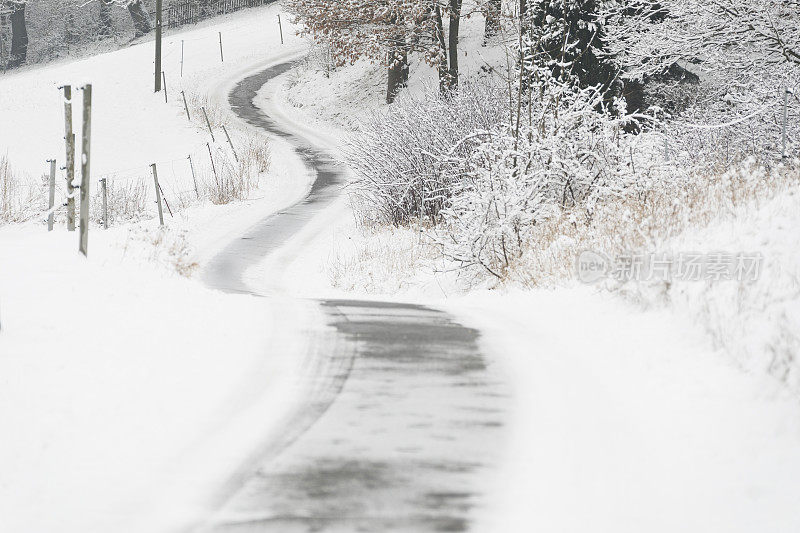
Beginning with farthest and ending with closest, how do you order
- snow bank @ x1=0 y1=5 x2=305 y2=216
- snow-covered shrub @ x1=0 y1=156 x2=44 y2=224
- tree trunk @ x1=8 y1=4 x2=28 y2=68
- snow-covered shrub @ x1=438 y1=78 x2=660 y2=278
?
tree trunk @ x1=8 y1=4 x2=28 y2=68, snow bank @ x1=0 y1=5 x2=305 y2=216, snow-covered shrub @ x1=0 y1=156 x2=44 y2=224, snow-covered shrub @ x1=438 y1=78 x2=660 y2=278

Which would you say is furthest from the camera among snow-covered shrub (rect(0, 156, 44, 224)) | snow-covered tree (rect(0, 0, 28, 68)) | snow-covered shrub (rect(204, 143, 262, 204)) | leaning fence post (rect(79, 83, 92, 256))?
snow-covered tree (rect(0, 0, 28, 68))

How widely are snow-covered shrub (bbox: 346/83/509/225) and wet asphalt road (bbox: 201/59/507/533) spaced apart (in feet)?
30.6

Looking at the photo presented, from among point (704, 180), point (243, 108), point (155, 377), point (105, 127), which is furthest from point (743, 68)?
point (105, 127)

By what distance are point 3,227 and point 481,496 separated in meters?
20.3

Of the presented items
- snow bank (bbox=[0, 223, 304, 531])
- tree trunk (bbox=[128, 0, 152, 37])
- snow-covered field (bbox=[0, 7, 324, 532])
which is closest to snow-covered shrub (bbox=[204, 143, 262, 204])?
snow-covered field (bbox=[0, 7, 324, 532])

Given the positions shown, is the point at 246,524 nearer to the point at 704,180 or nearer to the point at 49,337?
the point at 49,337

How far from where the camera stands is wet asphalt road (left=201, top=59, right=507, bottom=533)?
3.76 meters

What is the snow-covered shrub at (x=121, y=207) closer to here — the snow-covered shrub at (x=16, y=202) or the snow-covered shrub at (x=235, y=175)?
the snow-covered shrub at (x=16, y=202)

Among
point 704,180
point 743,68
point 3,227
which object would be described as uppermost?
point 743,68

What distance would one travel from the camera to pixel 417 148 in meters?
16.8

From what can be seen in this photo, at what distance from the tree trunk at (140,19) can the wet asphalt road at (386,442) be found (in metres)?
58.0

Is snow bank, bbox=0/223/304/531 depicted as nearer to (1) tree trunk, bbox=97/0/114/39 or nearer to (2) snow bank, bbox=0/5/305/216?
(2) snow bank, bbox=0/5/305/216

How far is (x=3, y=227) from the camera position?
2058 centimetres

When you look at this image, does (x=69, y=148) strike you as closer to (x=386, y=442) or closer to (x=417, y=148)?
(x=386, y=442)
